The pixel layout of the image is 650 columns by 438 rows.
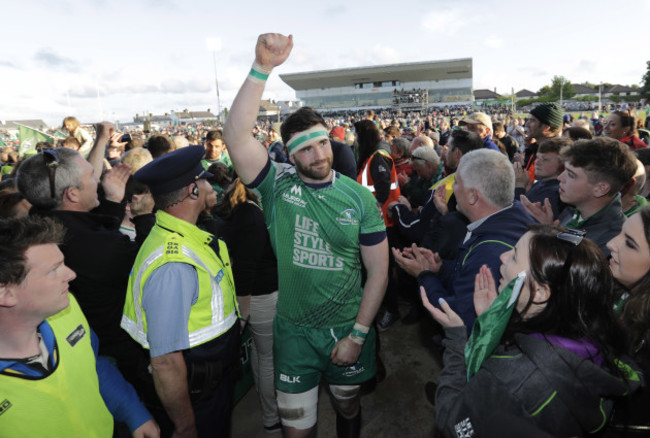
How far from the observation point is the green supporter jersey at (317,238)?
239 cm

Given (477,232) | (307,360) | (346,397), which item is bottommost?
(346,397)

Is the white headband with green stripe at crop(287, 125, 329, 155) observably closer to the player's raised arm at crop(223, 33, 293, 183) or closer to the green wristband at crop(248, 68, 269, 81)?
the player's raised arm at crop(223, 33, 293, 183)

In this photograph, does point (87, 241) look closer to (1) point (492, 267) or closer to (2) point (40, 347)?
(2) point (40, 347)

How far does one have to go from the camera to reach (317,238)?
2.41m

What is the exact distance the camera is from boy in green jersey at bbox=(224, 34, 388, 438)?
7.82 feet

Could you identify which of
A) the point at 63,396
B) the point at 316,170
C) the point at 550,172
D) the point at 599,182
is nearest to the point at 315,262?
the point at 316,170

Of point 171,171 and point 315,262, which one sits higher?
point 171,171

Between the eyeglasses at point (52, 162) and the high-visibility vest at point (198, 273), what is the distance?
921mm

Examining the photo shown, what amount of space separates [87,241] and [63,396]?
0.97 m

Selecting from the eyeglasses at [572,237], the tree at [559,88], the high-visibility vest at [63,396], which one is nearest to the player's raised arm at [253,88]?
the high-visibility vest at [63,396]

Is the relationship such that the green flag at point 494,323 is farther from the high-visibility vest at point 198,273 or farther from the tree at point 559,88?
the tree at point 559,88

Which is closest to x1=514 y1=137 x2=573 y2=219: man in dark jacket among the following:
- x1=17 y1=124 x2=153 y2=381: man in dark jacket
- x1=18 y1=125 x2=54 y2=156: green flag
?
x1=17 y1=124 x2=153 y2=381: man in dark jacket

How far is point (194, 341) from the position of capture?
194cm

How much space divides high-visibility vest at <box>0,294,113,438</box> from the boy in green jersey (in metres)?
1.13
